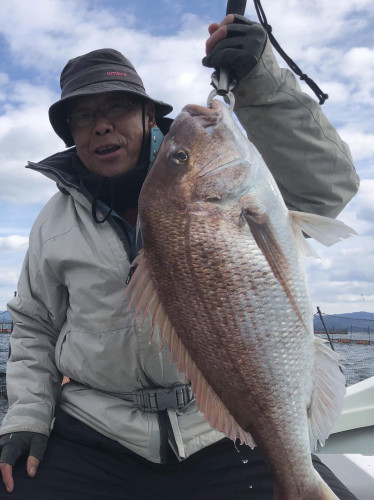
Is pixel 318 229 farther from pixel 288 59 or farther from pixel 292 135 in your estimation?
pixel 288 59

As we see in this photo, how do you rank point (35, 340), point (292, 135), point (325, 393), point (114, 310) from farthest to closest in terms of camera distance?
1. point (35, 340)
2. point (114, 310)
3. point (292, 135)
4. point (325, 393)

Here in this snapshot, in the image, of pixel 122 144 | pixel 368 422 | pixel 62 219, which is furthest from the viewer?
pixel 368 422

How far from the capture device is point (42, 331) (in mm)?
3424

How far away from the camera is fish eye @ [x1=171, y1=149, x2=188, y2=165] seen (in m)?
2.20

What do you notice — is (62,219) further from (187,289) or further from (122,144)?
(187,289)

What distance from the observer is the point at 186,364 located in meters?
2.12

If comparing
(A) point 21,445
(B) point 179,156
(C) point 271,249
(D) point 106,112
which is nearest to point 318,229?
(C) point 271,249

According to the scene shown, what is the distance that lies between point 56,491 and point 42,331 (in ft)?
3.68

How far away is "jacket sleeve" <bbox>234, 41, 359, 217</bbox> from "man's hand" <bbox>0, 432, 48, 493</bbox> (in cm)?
221

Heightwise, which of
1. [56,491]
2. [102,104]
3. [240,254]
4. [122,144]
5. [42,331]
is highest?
[102,104]

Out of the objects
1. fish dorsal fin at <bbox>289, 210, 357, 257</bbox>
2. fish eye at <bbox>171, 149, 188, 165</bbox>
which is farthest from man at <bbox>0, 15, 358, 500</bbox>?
fish dorsal fin at <bbox>289, 210, 357, 257</bbox>

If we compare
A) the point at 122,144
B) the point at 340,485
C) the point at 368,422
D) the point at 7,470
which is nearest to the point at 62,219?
the point at 122,144

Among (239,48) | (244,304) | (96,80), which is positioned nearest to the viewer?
(244,304)

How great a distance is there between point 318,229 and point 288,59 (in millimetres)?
1329
